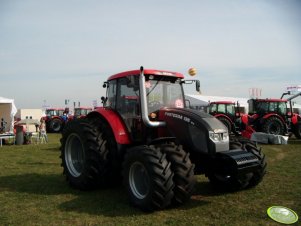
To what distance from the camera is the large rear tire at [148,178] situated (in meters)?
4.41

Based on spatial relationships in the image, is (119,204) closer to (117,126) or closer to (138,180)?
(138,180)

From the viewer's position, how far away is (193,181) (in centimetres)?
456

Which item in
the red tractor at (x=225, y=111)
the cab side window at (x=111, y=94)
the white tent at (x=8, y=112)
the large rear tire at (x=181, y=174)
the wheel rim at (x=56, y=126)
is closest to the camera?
the large rear tire at (x=181, y=174)

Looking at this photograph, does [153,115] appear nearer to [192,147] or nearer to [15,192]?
[192,147]

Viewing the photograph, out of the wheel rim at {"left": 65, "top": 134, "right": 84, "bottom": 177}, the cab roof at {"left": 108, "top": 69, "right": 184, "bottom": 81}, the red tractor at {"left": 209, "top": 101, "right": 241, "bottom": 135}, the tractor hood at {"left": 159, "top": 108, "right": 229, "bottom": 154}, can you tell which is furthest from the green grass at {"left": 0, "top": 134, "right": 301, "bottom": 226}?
the red tractor at {"left": 209, "top": 101, "right": 241, "bottom": 135}

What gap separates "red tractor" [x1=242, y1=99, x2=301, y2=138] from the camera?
1572 centimetres

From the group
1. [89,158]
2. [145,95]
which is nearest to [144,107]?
[145,95]

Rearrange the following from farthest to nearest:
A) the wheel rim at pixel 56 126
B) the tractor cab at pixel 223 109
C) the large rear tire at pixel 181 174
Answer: the wheel rim at pixel 56 126 < the tractor cab at pixel 223 109 < the large rear tire at pixel 181 174

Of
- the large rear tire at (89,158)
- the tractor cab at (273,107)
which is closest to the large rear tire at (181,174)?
the large rear tire at (89,158)

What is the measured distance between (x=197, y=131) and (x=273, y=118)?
11949 millimetres

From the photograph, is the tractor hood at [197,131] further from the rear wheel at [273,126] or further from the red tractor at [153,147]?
the rear wheel at [273,126]

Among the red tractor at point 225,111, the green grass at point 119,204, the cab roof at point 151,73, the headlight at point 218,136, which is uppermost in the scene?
the cab roof at point 151,73

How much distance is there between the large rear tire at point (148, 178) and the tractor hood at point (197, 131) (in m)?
0.69

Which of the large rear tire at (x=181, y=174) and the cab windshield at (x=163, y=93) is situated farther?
the cab windshield at (x=163, y=93)
